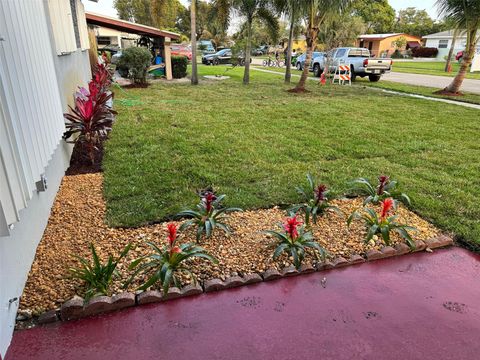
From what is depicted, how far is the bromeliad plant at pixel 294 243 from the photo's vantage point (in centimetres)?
309

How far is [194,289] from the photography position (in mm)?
2740

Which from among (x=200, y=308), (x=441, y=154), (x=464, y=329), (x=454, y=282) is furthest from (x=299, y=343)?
(x=441, y=154)

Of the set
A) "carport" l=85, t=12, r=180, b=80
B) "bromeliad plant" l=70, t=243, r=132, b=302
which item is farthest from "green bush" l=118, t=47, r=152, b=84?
"bromeliad plant" l=70, t=243, r=132, b=302

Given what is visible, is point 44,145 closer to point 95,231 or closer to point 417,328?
point 95,231

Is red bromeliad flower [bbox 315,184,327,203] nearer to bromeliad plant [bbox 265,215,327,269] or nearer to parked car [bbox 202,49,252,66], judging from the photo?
bromeliad plant [bbox 265,215,327,269]

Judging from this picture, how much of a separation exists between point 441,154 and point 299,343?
5135 mm

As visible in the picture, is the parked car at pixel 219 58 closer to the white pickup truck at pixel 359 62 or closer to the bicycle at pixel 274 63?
the bicycle at pixel 274 63

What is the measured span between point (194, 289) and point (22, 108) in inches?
71.3

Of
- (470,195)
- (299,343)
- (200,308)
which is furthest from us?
(470,195)

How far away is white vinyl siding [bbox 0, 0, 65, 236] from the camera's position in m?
2.15

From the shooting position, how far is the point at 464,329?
244 cm

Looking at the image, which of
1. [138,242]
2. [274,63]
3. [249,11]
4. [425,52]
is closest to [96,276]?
[138,242]

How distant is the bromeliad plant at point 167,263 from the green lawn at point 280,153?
831mm

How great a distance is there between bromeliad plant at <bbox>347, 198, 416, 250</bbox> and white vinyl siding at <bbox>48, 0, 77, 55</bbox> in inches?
174
